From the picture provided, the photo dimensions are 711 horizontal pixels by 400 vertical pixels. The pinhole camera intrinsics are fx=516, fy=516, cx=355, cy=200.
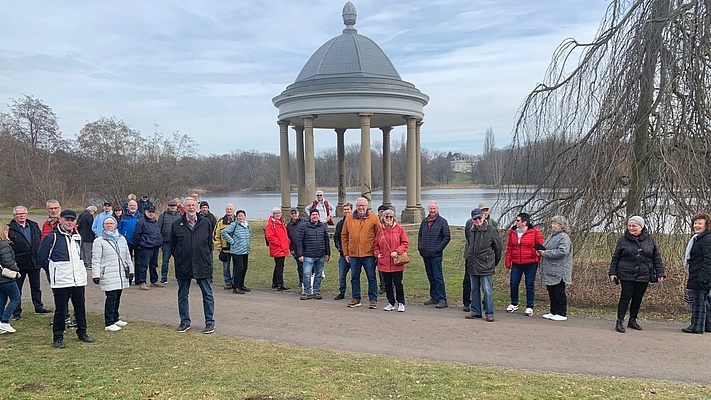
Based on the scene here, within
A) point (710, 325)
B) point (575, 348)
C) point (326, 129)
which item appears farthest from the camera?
point (326, 129)

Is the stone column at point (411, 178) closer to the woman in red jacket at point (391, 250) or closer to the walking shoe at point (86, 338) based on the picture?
the woman in red jacket at point (391, 250)

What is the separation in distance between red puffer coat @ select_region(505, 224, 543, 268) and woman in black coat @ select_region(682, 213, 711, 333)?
2041mm

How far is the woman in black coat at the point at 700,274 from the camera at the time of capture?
22.8 ft

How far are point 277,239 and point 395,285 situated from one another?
2925 millimetres

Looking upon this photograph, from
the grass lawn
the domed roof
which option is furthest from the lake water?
the grass lawn

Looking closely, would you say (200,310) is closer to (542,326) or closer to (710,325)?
(542,326)

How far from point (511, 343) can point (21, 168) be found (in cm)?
4158

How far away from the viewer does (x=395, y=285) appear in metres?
8.65

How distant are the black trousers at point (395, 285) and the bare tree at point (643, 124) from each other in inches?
124

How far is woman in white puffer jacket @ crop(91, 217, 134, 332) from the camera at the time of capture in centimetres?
705

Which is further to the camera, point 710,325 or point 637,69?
point 637,69

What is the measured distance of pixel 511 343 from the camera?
21.6ft

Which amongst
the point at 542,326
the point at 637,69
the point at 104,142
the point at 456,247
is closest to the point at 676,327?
the point at 542,326

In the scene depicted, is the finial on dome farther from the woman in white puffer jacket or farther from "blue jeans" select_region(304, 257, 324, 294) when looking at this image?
the woman in white puffer jacket
